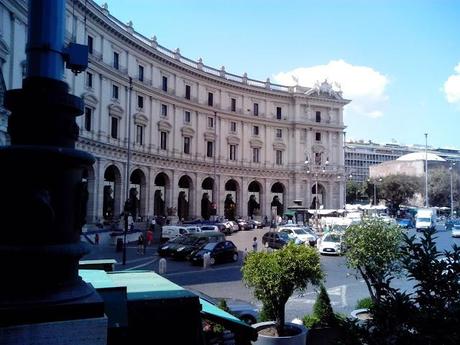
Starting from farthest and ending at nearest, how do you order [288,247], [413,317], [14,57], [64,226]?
1. [14,57]
2. [288,247]
3. [64,226]
4. [413,317]

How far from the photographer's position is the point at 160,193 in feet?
157

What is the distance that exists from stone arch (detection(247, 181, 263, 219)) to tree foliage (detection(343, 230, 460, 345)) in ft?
183

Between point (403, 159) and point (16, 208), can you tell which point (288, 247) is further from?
point (403, 159)

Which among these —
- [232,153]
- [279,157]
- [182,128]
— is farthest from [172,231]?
[279,157]

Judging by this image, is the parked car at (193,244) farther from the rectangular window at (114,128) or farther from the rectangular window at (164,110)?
the rectangular window at (164,110)

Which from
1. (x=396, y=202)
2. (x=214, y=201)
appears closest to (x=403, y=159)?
(x=396, y=202)

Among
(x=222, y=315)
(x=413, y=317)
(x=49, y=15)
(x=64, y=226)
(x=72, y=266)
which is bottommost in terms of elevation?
(x=222, y=315)

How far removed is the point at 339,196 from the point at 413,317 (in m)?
64.0

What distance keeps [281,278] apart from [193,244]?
17.5m

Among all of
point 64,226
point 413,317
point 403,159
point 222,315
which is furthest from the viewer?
point 403,159

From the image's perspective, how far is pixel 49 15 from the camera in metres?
4.10

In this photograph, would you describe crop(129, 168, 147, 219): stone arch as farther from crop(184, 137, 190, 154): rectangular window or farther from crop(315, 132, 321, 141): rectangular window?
crop(315, 132, 321, 141): rectangular window

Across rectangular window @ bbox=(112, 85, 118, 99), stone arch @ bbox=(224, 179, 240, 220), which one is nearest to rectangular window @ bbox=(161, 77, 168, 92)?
rectangular window @ bbox=(112, 85, 118, 99)

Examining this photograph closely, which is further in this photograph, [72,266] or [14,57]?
[14,57]
